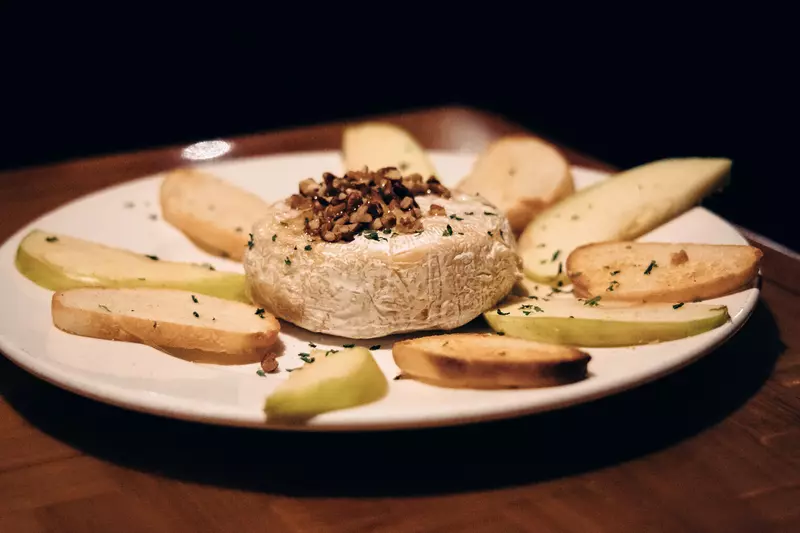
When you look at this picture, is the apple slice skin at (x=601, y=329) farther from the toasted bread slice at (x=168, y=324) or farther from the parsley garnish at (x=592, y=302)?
the toasted bread slice at (x=168, y=324)

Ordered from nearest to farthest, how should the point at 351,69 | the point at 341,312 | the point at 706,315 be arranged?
the point at 706,315
the point at 341,312
the point at 351,69

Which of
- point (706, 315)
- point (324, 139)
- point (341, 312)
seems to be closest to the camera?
point (706, 315)

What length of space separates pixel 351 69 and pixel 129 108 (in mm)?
1671

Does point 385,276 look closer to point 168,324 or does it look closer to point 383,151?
point 168,324

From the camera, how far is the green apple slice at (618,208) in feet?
7.73

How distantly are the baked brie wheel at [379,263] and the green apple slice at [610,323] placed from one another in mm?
181

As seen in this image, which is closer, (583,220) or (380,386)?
(380,386)

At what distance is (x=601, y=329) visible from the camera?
1.70 metres

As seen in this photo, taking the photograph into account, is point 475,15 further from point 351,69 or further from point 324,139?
point 324,139

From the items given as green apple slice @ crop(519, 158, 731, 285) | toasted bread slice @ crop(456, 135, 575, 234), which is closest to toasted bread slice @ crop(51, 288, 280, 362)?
green apple slice @ crop(519, 158, 731, 285)

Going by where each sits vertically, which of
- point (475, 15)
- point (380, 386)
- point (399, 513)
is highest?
point (475, 15)

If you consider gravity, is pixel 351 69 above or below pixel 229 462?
above

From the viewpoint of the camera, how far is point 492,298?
202 cm

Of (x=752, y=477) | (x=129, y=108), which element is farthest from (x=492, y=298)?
(x=129, y=108)
